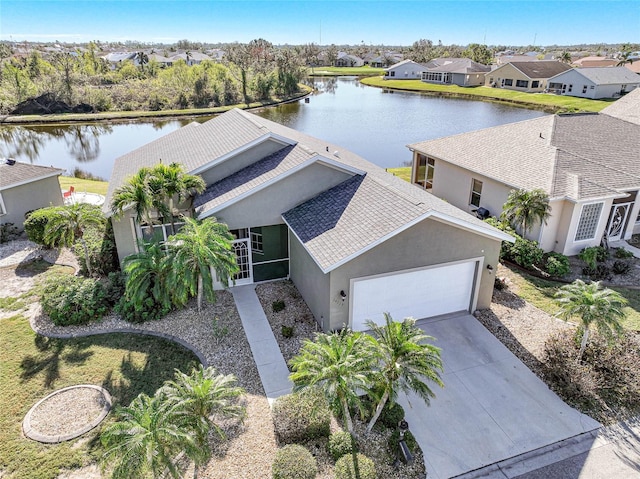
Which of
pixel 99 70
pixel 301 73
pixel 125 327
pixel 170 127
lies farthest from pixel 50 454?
pixel 99 70

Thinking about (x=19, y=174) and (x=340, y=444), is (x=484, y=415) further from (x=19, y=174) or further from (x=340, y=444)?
(x=19, y=174)

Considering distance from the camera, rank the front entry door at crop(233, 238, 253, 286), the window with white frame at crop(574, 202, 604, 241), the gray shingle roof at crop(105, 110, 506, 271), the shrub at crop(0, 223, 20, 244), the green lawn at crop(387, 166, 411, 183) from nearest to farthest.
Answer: the gray shingle roof at crop(105, 110, 506, 271) < the front entry door at crop(233, 238, 253, 286) < the window with white frame at crop(574, 202, 604, 241) < the shrub at crop(0, 223, 20, 244) < the green lawn at crop(387, 166, 411, 183)

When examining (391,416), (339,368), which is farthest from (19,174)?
(391,416)

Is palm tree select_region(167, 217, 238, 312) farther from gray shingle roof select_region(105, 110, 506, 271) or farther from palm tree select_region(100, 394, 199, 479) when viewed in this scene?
palm tree select_region(100, 394, 199, 479)

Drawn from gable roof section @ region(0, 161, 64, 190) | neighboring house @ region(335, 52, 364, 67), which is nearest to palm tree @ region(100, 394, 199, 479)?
gable roof section @ region(0, 161, 64, 190)

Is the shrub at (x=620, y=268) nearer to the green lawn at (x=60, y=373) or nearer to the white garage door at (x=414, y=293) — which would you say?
the white garage door at (x=414, y=293)

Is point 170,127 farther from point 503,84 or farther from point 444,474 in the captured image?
point 503,84
